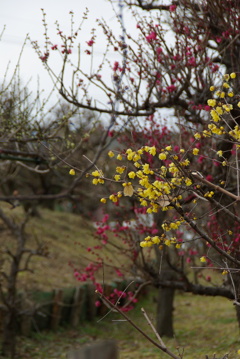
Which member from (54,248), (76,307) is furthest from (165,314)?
(54,248)

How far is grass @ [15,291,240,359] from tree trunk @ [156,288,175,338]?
19 centimetres

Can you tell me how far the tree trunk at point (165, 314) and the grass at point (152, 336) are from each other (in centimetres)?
19

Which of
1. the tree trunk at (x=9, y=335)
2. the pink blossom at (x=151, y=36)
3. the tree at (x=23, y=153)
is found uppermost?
the pink blossom at (x=151, y=36)

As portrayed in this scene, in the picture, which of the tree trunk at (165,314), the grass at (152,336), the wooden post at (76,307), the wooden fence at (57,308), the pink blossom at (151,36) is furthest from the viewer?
the wooden post at (76,307)

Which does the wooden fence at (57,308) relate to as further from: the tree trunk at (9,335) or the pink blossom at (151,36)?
the pink blossom at (151,36)

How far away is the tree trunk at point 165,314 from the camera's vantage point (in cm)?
995

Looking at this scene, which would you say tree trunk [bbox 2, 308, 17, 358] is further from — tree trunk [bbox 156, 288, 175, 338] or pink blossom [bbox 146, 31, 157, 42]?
pink blossom [bbox 146, 31, 157, 42]

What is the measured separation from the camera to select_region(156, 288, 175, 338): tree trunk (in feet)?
32.7

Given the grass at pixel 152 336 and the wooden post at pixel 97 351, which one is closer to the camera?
the wooden post at pixel 97 351

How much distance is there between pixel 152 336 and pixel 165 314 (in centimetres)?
59

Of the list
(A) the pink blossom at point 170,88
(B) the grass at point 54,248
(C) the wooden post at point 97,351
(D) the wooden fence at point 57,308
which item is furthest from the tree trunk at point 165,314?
(C) the wooden post at point 97,351

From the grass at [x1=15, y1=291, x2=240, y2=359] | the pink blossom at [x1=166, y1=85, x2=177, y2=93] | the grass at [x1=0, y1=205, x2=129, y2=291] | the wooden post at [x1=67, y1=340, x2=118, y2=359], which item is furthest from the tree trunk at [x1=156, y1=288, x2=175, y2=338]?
the wooden post at [x1=67, y1=340, x2=118, y2=359]

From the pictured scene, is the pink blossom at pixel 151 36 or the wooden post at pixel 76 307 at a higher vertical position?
the pink blossom at pixel 151 36

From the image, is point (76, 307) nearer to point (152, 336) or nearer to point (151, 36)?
point (152, 336)
